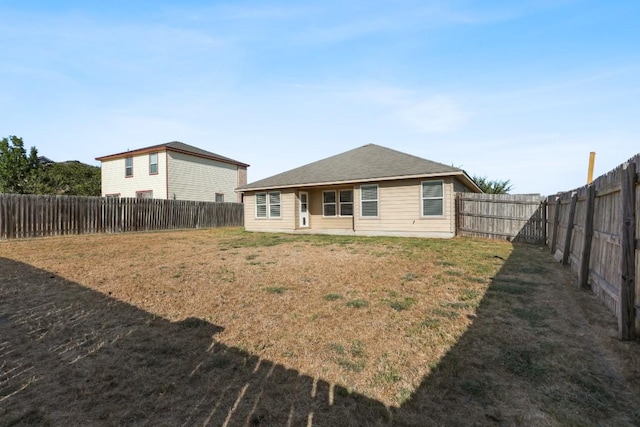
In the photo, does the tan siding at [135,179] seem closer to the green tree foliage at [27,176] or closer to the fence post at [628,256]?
the green tree foliage at [27,176]

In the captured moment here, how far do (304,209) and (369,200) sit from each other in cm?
449

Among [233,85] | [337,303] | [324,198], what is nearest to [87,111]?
[233,85]

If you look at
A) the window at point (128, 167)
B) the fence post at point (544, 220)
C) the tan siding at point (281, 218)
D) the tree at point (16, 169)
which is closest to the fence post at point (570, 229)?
the fence post at point (544, 220)

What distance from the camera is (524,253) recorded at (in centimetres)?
941

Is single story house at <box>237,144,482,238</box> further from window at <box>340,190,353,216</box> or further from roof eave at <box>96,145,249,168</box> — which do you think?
roof eave at <box>96,145,249,168</box>

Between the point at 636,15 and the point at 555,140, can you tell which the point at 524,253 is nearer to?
the point at 636,15

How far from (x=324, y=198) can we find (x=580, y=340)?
14420 millimetres

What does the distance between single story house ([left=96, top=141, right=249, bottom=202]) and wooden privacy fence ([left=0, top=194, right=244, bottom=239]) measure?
3853mm

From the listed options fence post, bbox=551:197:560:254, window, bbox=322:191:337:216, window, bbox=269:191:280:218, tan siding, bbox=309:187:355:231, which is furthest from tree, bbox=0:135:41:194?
fence post, bbox=551:197:560:254

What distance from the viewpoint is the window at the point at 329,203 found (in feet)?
55.8

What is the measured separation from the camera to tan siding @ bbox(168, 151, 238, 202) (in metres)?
23.2

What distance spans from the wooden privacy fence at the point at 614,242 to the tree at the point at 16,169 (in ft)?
114

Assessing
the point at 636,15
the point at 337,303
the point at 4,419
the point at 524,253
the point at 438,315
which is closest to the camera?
the point at 4,419

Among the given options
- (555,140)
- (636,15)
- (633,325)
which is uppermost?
(636,15)
